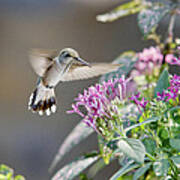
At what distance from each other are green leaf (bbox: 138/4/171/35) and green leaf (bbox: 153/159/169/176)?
347mm

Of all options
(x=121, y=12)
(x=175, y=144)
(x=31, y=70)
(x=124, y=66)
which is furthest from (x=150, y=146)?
(x=31, y=70)

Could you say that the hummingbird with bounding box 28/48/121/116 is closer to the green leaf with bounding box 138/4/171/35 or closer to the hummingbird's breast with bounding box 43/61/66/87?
the hummingbird's breast with bounding box 43/61/66/87

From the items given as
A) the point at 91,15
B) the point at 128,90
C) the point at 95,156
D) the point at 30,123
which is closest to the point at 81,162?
the point at 95,156

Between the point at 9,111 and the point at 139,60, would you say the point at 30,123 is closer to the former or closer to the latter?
the point at 9,111

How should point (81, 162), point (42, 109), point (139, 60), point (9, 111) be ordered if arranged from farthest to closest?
1. point (9, 111)
2. point (139, 60)
3. point (81, 162)
4. point (42, 109)

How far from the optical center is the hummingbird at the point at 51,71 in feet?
1.55

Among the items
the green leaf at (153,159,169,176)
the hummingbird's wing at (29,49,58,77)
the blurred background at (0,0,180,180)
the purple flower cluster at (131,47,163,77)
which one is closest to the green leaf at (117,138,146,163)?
the green leaf at (153,159,169,176)

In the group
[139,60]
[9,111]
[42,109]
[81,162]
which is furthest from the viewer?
[9,111]

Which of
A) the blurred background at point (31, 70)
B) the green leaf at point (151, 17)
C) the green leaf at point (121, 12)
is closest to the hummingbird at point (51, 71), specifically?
the green leaf at point (151, 17)

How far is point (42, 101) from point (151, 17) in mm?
371

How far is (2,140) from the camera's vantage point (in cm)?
208

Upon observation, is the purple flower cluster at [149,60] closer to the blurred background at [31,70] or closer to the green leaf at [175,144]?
the green leaf at [175,144]

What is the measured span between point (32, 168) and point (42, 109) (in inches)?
68.3

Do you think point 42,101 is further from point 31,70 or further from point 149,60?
point 31,70
